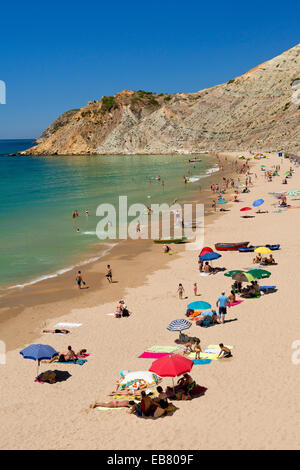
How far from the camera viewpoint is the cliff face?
129500 mm

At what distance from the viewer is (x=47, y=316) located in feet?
65.8

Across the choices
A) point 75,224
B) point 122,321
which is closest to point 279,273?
point 122,321

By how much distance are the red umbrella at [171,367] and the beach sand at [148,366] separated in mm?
896

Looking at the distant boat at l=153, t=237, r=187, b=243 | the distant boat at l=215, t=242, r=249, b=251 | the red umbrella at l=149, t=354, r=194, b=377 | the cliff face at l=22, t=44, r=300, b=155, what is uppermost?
the cliff face at l=22, t=44, r=300, b=155

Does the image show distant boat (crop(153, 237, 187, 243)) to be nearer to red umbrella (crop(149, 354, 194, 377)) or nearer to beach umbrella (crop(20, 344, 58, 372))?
beach umbrella (crop(20, 344, 58, 372))

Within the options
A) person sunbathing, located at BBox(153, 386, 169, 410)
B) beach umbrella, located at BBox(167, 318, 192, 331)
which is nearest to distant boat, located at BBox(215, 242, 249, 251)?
beach umbrella, located at BBox(167, 318, 192, 331)

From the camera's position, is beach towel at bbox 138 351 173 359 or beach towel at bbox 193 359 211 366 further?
beach towel at bbox 138 351 173 359

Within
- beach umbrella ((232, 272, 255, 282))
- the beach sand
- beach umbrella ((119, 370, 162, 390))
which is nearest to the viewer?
the beach sand

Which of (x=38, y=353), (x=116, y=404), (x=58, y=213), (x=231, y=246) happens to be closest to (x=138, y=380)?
(x=116, y=404)

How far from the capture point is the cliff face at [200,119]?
425ft

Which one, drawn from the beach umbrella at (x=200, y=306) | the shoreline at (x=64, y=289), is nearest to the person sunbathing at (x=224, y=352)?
the beach umbrella at (x=200, y=306)

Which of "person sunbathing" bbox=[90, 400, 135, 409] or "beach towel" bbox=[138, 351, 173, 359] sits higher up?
"beach towel" bbox=[138, 351, 173, 359]

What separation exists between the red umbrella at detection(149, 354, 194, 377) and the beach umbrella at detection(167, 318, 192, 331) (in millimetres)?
4468

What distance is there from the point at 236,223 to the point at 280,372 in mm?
25759
